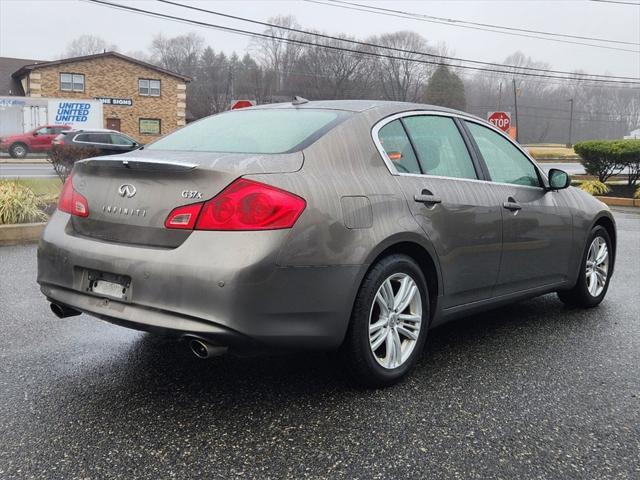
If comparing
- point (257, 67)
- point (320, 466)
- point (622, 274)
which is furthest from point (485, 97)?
point (320, 466)

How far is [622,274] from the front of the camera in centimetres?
688

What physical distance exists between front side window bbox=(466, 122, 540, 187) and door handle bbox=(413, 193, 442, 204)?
0.79 metres

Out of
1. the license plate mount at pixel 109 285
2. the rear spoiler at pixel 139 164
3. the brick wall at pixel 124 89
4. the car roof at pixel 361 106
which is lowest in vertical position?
the license plate mount at pixel 109 285

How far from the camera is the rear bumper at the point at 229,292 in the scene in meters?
2.73

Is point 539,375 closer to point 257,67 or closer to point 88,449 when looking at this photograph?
point 88,449

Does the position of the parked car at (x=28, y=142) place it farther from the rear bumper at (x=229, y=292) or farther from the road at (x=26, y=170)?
the rear bumper at (x=229, y=292)

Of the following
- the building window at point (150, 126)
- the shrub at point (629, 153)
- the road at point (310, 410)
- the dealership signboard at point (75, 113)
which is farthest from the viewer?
the building window at point (150, 126)

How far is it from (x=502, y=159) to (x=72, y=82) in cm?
4167

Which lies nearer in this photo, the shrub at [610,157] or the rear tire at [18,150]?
the shrub at [610,157]

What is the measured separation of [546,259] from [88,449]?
3289mm

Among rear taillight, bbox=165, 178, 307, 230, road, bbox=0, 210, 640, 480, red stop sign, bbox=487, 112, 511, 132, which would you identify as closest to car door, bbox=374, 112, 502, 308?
road, bbox=0, 210, 640, 480

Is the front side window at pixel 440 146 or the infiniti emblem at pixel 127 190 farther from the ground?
the front side window at pixel 440 146

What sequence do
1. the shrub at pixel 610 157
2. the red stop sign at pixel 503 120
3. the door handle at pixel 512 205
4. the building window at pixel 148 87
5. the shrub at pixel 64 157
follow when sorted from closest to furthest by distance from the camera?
the door handle at pixel 512 205 < the shrub at pixel 64 157 < the red stop sign at pixel 503 120 < the shrub at pixel 610 157 < the building window at pixel 148 87

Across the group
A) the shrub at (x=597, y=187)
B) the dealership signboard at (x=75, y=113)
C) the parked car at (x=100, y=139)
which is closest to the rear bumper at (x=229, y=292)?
the shrub at (x=597, y=187)
